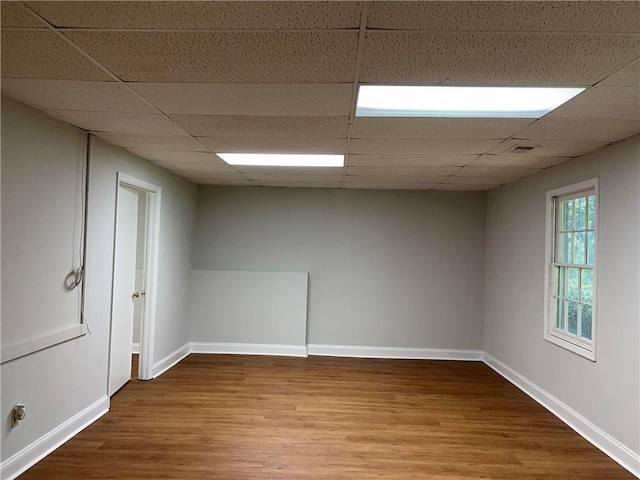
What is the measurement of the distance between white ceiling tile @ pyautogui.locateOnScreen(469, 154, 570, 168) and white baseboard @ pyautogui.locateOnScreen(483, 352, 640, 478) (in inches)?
83.2

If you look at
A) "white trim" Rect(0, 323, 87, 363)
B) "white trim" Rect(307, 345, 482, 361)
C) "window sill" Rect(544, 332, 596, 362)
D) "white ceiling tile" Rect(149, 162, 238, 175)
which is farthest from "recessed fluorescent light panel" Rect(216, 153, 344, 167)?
"white trim" Rect(307, 345, 482, 361)

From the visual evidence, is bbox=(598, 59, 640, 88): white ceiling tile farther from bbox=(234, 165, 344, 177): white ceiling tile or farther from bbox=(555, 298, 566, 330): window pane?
bbox=(234, 165, 344, 177): white ceiling tile

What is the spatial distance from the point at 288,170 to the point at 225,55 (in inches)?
109

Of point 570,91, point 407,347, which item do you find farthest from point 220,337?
point 570,91

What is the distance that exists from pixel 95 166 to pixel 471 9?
2989 millimetres

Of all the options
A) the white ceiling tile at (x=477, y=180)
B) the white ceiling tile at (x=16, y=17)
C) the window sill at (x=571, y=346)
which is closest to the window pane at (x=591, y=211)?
the window sill at (x=571, y=346)

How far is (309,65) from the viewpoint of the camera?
75.5 inches

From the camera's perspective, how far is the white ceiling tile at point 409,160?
3729 mm

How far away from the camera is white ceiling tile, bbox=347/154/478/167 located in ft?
12.2

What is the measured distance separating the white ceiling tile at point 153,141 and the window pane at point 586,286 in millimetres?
3376

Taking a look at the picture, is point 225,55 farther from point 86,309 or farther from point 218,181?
point 218,181

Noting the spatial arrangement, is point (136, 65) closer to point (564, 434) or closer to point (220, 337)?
point (564, 434)

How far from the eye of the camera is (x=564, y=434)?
11.3 feet

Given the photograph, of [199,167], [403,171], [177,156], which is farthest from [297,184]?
[177,156]
